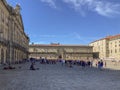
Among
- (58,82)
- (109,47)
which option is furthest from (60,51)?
(58,82)

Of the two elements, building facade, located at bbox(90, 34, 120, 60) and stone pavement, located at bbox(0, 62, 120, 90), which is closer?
stone pavement, located at bbox(0, 62, 120, 90)

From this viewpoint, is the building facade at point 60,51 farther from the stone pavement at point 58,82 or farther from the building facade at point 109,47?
the stone pavement at point 58,82

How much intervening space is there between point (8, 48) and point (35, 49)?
3268 inches

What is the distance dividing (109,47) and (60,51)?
21.6 m

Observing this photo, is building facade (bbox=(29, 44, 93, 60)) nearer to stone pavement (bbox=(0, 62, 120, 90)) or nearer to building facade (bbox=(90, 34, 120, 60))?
building facade (bbox=(90, 34, 120, 60))

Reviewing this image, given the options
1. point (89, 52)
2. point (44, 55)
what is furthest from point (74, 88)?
point (89, 52)

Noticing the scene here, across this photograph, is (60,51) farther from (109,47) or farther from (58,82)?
(58,82)

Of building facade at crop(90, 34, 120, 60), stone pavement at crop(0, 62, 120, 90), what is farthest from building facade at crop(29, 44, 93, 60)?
stone pavement at crop(0, 62, 120, 90)

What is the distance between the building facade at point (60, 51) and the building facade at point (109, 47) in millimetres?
4521

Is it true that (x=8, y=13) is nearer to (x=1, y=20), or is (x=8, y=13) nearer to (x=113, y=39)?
(x=1, y=20)

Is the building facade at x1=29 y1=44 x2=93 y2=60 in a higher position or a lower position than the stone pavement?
higher

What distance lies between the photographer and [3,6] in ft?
155

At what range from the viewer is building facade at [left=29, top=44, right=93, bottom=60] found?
130 m

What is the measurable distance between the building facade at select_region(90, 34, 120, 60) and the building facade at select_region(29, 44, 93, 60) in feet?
14.8
